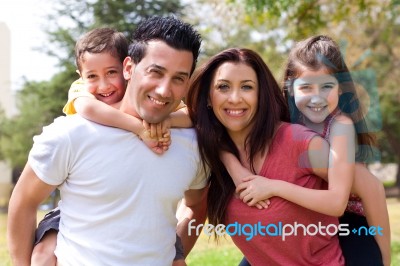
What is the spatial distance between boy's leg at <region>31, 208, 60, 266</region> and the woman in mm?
606

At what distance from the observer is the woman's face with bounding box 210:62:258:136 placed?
6.86 ft

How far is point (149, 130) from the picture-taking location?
6.51ft

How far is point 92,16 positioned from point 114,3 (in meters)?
0.79

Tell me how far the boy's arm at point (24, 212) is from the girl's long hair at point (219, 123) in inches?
24.3

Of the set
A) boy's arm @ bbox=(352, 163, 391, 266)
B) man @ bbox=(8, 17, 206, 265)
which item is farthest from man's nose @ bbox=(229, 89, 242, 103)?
boy's arm @ bbox=(352, 163, 391, 266)

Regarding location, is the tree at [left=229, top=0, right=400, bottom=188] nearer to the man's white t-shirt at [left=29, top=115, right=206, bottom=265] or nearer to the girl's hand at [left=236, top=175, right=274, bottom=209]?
the girl's hand at [left=236, top=175, right=274, bottom=209]

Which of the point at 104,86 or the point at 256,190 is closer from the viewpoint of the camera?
the point at 256,190

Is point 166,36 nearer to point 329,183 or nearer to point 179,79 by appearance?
point 179,79

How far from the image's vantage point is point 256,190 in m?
2.01

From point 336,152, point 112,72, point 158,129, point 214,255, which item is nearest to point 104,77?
point 112,72

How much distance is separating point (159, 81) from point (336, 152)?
0.68 metres

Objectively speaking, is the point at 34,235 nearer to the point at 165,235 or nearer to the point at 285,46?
the point at 165,235

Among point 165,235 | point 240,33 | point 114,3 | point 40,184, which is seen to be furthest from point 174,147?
point 240,33

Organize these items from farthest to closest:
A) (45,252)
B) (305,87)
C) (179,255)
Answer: (179,255) → (305,87) → (45,252)
